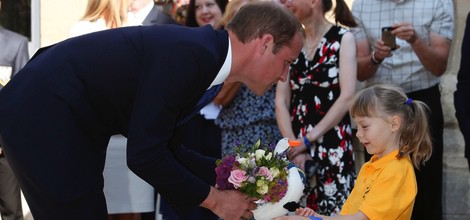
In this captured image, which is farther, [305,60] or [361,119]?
[305,60]

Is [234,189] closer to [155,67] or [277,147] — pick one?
[277,147]

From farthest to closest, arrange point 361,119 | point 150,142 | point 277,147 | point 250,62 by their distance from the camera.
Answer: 1. point 361,119
2. point 277,147
3. point 250,62
4. point 150,142

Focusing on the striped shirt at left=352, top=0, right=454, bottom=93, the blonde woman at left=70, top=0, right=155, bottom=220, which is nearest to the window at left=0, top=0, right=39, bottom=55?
the blonde woman at left=70, top=0, right=155, bottom=220

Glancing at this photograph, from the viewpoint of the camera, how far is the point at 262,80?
375cm

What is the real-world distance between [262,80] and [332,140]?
2.10 meters

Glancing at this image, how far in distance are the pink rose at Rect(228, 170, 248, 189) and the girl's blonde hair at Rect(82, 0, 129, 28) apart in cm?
282

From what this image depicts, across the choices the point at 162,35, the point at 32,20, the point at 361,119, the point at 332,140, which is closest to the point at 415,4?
the point at 332,140

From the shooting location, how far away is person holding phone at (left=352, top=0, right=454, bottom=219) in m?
5.80

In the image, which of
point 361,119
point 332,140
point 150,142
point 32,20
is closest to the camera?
point 150,142

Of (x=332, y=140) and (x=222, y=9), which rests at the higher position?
(x=222, y=9)

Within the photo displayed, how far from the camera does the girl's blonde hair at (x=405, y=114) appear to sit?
4469mm

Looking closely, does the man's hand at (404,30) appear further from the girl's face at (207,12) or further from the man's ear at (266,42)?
the man's ear at (266,42)

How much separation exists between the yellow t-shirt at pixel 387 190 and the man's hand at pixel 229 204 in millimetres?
777

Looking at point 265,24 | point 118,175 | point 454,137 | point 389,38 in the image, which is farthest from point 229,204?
point 454,137
